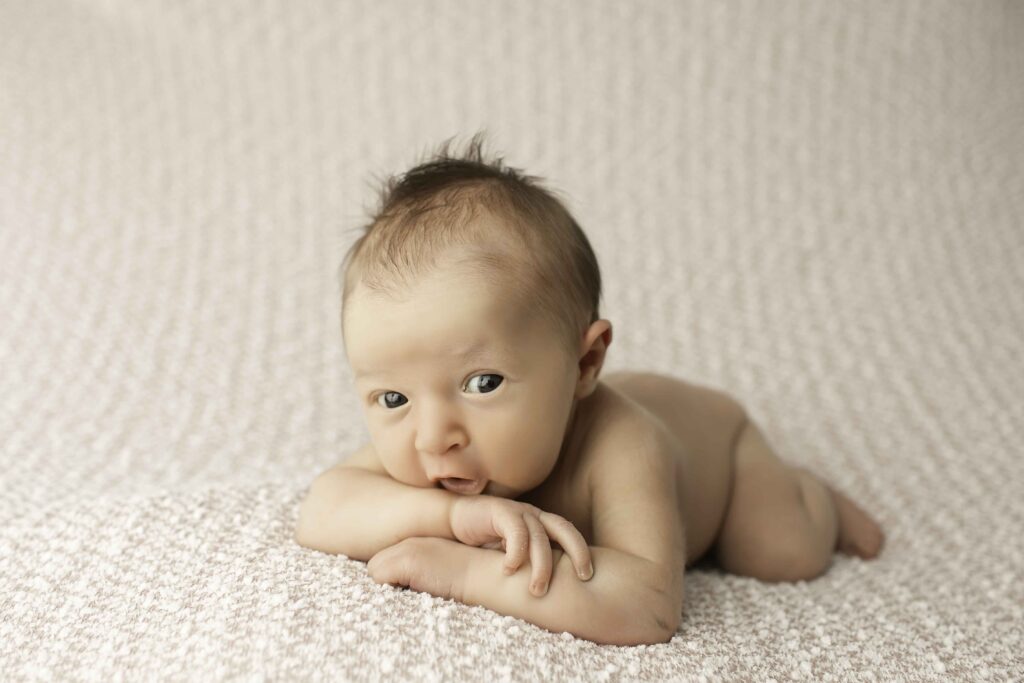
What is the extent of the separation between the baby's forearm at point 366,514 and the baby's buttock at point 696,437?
25 centimetres

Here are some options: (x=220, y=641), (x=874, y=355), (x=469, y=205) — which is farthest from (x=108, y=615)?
(x=874, y=355)

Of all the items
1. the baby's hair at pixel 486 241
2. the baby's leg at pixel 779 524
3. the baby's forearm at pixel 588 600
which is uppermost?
A: the baby's hair at pixel 486 241

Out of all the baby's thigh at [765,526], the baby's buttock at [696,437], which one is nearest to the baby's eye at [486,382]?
the baby's buttock at [696,437]

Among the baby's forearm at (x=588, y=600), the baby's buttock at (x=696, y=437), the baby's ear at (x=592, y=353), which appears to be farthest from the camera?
the baby's buttock at (x=696, y=437)

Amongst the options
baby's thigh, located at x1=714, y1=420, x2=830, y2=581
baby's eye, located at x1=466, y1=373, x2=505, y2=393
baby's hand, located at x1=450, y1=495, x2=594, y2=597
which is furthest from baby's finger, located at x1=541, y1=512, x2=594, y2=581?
baby's thigh, located at x1=714, y1=420, x2=830, y2=581

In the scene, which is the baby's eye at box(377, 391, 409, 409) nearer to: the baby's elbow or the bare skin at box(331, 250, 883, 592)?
the bare skin at box(331, 250, 883, 592)

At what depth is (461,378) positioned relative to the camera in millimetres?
799

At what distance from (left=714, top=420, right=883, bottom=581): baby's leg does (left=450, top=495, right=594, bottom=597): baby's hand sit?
1.09ft

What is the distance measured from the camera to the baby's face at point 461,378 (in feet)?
2.59

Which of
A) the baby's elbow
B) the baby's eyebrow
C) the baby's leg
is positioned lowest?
the baby's leg

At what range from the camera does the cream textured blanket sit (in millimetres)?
915

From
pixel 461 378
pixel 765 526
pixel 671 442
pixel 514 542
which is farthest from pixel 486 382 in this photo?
pixel 765 526

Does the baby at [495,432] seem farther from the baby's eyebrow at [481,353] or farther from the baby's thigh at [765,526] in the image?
the baby's thigh at [765,526]

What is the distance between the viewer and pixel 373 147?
6.22 ft
